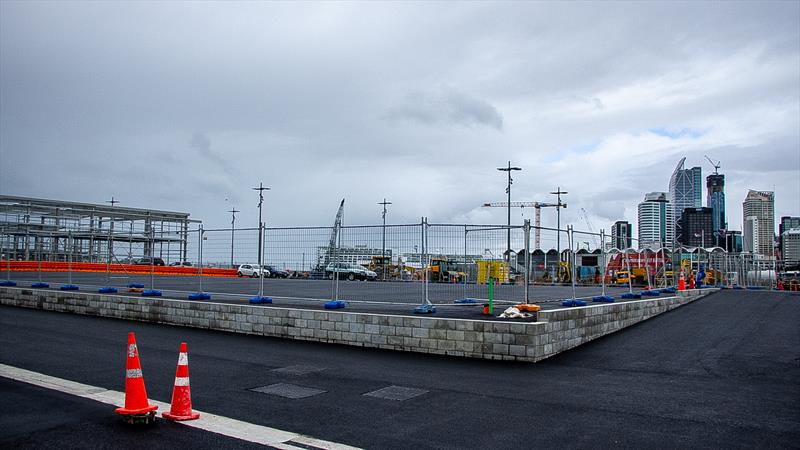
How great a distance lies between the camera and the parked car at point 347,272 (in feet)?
47.2

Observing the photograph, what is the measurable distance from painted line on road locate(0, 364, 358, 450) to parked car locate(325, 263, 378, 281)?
23.9ft

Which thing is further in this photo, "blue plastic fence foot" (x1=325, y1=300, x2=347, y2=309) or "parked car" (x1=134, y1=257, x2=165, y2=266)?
"parked car" (x1=134, y1=257, x2=165, y2=266)

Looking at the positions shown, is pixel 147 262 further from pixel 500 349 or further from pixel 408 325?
pixel 500 349

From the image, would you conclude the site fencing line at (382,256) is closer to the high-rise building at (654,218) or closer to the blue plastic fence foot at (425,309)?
the blue plastic fence foot at (425,309)

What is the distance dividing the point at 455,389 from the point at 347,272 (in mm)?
8528

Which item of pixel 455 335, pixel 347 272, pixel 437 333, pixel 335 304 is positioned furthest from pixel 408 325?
pixel 347 272

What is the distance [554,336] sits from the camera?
416 inches

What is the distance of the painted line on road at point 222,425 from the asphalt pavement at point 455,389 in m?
0.19

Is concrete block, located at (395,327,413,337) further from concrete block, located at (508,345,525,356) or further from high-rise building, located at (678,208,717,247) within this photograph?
high-rise building, located at (678,208,717,247)

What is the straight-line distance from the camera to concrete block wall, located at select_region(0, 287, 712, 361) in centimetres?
1016

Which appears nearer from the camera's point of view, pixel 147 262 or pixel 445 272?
pixel 445 272

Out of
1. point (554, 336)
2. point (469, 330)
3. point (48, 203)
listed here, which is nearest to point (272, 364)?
point (469, 330)

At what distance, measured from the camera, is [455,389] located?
25.9 feet

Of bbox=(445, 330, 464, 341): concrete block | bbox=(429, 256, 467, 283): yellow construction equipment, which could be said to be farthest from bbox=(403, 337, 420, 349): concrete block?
bbox=(429, 256, 467, 283): yellow construction equipment
